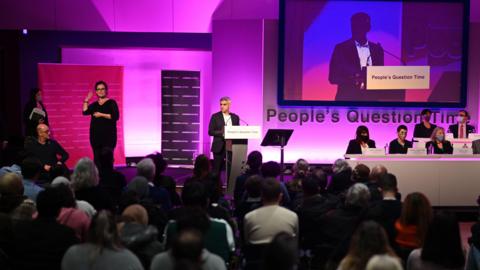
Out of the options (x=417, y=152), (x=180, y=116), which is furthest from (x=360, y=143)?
(x=180, y=116)

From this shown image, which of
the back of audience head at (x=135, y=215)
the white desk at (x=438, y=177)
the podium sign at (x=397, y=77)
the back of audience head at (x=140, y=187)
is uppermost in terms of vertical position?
the podium sign at (x=397, y=77)

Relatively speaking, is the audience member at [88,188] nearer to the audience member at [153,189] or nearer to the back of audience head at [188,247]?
the audience member at [153,189]

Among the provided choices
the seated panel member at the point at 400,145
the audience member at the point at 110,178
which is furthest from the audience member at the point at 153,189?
the seated panel member at the point at 400,145

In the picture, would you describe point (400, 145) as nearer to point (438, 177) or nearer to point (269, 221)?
point (438, 177)

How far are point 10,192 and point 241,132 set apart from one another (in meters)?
4.56

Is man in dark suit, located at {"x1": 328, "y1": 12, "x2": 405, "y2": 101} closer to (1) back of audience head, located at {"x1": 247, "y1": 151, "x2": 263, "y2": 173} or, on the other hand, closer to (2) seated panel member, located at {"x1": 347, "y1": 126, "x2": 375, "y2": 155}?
(2) seated panel member, located at {"x1": 347, "y1": 126, "x2": 375, "y2": 155}

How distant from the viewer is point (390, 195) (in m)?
5.08

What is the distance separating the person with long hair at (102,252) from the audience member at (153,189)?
165 cm

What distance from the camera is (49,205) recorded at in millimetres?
4051

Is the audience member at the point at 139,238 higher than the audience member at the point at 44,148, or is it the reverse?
the audience member at the point at 44,148

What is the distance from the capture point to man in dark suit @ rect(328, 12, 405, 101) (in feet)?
38.3

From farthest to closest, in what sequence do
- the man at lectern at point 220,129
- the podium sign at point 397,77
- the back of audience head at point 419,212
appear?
the podium sign at point 397,77, the man at lectern at point 220,129, the back of audience head at point 419,212

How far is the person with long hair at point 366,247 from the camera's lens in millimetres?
3361

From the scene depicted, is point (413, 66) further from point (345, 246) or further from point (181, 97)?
point (345, 246)
